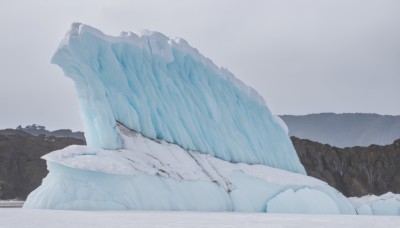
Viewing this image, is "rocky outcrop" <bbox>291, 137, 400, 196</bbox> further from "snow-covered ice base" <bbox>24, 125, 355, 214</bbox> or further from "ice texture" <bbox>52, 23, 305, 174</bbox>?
"snow-covered ice base" <bbox>24, 125, 355, 214</bbox>

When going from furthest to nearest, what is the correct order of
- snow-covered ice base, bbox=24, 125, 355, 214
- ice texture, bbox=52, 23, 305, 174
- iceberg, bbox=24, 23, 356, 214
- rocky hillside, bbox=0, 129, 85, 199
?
rocky hillside, bbox=0, 129, 85, 199, ice texture, bbox=52, 23, 305, 174, iceberg, bbox=24, 23, 356, 214, snow-covered ice base, bbox=24, 125, 355, 214

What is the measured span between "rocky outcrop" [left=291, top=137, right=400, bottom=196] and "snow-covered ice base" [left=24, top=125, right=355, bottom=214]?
51.8m

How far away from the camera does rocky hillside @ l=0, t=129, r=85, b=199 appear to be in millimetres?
69625

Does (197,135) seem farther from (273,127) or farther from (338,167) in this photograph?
(338,167)

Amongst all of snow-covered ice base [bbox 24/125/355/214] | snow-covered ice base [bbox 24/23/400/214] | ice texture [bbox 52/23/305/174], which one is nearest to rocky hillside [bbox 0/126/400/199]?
ice texture [bbox 52/23/305/174]

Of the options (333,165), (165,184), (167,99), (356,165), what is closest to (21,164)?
(333,165)

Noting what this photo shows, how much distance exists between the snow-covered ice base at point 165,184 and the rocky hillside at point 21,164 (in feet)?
178

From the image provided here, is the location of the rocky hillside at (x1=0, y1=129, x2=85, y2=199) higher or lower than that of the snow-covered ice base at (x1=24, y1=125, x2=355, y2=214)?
lower

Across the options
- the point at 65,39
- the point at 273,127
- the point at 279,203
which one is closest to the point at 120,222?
the point at 65,39

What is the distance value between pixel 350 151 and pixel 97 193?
217 feet

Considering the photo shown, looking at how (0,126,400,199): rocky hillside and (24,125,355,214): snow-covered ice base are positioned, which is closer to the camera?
(24,125,355,214): snow-covered ice base

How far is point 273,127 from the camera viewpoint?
2406cm

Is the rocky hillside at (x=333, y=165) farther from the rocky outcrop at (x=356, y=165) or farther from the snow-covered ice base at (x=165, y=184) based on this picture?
the snow-covered ice base at (x=165, y=184)

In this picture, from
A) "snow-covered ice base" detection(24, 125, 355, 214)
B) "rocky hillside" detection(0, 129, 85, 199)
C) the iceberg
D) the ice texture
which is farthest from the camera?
"rocky hillside" detection(0, 129, 85, 199)
